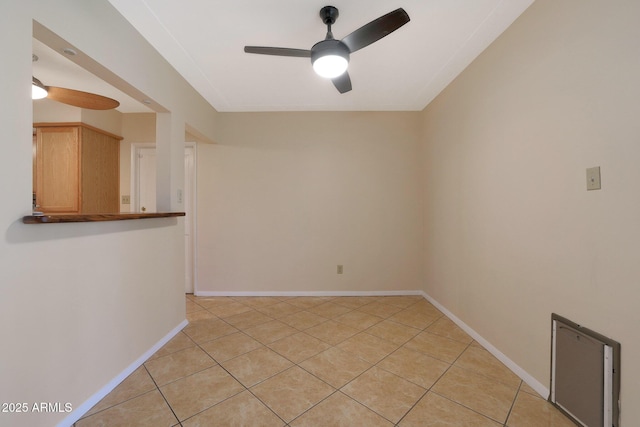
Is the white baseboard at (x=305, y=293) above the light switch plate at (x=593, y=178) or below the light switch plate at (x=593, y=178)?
below

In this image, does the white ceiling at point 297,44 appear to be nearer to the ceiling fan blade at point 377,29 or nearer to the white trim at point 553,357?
the ceiling fan blade at point 377,29

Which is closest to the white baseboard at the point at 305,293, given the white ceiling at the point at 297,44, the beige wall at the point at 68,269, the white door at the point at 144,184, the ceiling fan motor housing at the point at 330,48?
the beige wall at the point at 68,269

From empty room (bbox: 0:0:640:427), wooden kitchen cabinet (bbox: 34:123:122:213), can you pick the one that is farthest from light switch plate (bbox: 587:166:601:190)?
wooden kitchen cabinet (bbox: 34:123:122:213)

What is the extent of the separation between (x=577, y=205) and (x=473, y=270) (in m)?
1.05

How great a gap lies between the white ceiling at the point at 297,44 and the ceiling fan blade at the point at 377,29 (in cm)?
23

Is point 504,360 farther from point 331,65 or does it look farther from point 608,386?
point 331,65

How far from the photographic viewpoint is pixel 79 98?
1.96 meters

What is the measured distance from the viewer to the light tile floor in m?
1.33

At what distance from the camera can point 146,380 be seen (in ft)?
5.34

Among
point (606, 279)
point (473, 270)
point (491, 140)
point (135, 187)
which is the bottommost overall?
point (473, 270)

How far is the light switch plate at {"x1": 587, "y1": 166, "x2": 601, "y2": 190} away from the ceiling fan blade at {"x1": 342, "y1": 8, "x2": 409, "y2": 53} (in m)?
1.22

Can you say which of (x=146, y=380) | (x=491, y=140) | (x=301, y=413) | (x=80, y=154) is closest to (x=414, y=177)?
(x=491, y=140)

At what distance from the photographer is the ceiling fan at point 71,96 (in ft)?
6.09

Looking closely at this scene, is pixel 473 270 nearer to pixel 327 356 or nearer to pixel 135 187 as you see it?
pixel 327 356
